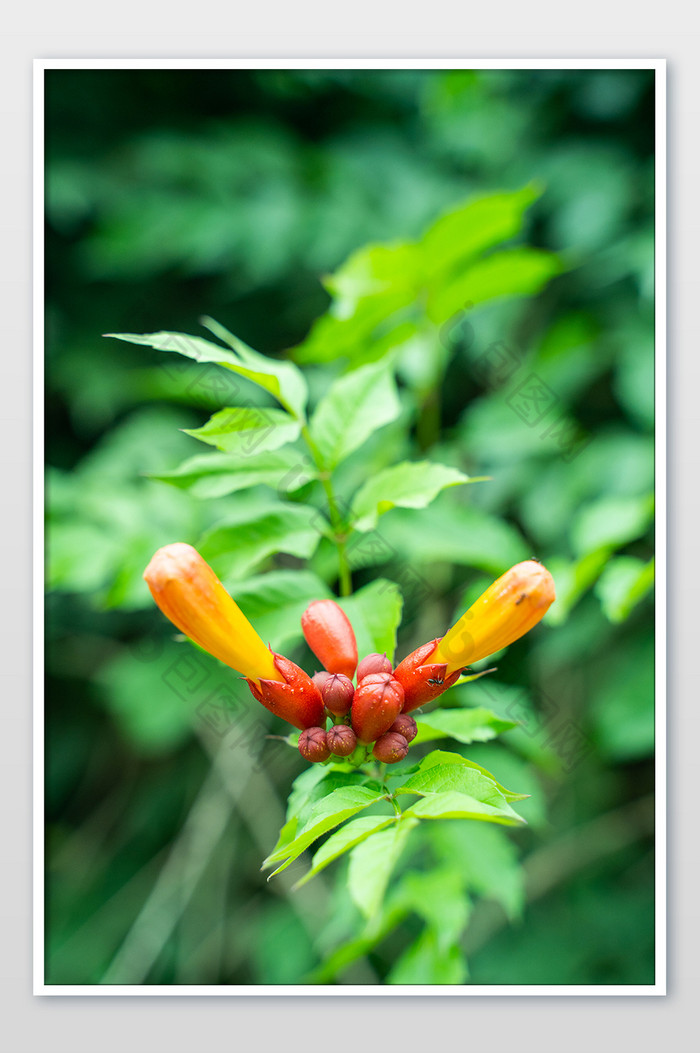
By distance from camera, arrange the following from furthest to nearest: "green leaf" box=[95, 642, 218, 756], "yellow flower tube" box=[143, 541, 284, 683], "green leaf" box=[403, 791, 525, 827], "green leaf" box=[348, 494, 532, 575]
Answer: "green leaf" box=[95, 642, 218, 756] → "green leaf" box=[348, 494, 532, 575] → "yellow flower tube" box=[143, 541, 284, 683] → "green leaf" box=[403, 791, 525, 827]

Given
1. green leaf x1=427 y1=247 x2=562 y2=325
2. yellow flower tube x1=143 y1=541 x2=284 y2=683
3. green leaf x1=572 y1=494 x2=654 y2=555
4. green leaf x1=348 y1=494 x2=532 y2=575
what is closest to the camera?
yellow flower tube x1=143 y1=541 x2=284 y2=683

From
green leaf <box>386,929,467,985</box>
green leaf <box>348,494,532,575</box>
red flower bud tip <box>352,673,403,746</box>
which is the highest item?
green leaf <box>348,494,532,575</box>

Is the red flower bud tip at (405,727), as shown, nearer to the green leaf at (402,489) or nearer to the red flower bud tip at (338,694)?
the red flower bud tip at (338,694)

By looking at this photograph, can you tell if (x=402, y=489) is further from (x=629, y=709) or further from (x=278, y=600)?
(x=629, y=709)

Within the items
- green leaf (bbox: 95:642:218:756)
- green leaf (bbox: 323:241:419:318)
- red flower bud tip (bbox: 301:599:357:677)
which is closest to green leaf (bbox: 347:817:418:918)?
red flower bud tip (bbox: 301:599:357:677)

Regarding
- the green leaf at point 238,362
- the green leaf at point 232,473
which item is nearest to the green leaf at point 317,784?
the green leaf at point 232,473

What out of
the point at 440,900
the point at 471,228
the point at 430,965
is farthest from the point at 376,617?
the point at 471,228

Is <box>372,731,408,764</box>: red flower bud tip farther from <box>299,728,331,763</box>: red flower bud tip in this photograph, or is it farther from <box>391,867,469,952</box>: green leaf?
<box>391,867,469,952</box>: green leaf
